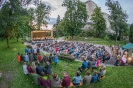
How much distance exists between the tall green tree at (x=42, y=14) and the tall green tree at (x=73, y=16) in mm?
7874

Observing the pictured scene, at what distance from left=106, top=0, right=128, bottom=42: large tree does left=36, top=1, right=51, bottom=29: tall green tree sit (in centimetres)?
2075

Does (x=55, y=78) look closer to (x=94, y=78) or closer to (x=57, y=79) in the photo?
(x=57, y=79)

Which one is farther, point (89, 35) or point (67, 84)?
point (89, 35)

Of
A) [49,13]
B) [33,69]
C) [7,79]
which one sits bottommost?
[7,79]

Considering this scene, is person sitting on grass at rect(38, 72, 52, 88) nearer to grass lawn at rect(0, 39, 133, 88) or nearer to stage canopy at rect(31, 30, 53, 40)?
grass lawn at rect(0, 39, 133, 88)

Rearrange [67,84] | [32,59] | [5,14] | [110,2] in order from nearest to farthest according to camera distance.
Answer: [67,84] < [32,59] < [5,14] < [110,2]

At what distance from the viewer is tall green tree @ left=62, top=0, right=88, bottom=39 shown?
60.5 meters

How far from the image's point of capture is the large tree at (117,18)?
201ft

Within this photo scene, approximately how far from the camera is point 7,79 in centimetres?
1803

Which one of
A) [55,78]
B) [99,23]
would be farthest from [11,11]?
[99,23]

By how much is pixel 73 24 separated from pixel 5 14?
110ft

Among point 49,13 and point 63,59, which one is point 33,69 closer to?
point 63,59

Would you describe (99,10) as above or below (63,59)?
above

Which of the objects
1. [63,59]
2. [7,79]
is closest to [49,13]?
[63,59]
